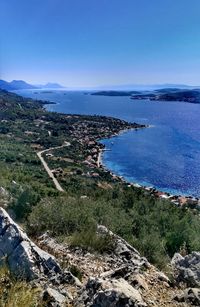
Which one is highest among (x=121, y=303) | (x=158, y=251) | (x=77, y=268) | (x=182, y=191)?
(x=121, y=303)

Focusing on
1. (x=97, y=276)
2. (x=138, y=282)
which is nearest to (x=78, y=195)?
(x=97, y=276)

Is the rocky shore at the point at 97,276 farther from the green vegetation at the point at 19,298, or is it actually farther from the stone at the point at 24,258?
the green vegetation at the point at 19,298

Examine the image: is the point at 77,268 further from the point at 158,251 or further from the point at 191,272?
the point at 158,251

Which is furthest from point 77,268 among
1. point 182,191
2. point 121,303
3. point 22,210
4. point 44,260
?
point 182,191

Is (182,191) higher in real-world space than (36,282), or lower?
lower

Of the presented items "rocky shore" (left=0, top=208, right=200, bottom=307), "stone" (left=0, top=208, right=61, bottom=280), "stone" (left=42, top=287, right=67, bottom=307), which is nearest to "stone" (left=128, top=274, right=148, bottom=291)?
"rocky shore" (left=0, top=208, right=200, bottom=307)

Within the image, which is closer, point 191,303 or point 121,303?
point 121,303

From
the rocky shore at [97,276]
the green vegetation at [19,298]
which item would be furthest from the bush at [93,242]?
the green vegetation at [19,298]

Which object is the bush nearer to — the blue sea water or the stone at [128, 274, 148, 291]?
the stone at [128, 274, 148, 291]
